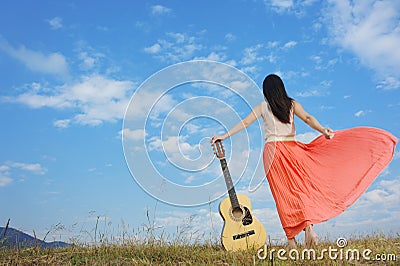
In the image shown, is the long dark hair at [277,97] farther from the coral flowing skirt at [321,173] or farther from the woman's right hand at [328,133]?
the woman's right hand at [328,133]

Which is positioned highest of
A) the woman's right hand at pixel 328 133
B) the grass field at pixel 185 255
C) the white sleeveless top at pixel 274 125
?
the white sleeveless top at pixel 274 125

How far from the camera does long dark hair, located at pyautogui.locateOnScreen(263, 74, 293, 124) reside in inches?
283

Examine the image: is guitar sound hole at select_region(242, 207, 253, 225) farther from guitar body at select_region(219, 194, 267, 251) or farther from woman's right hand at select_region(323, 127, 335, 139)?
woman's right hand at select_region(323, 127, 335, 139)

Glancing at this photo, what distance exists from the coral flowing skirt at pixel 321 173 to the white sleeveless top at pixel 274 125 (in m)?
0.15

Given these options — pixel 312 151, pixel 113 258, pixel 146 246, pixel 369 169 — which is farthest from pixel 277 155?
pixel 113 258

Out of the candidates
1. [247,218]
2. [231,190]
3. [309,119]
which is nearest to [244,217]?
[247,218]

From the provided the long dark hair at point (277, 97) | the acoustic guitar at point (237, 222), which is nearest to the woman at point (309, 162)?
the long dark hair at point (277, 97)

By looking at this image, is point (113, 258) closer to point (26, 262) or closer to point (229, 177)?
point (26, 262)

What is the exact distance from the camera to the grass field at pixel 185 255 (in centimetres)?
582

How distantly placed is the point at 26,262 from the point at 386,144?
571 cm

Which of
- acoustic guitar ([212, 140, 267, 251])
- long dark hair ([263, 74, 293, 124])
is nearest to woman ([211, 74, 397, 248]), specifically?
long dark hair ([263, 74, 293, 124])

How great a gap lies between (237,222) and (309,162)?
4.82 ft

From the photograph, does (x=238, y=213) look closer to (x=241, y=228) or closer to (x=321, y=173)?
(x=241, y=228)

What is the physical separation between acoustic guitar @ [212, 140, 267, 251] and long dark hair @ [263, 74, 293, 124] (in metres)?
1.03
